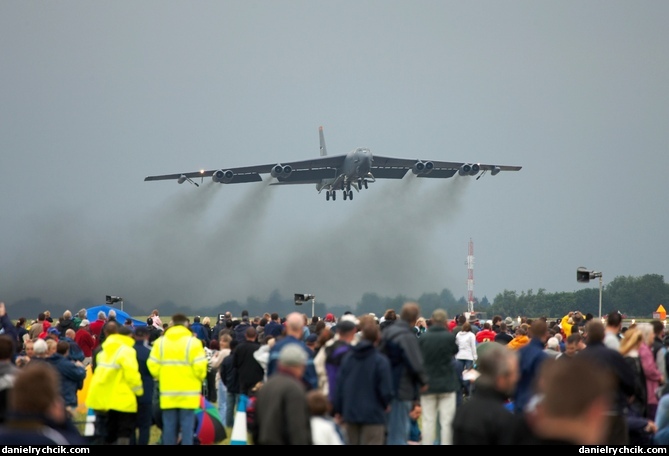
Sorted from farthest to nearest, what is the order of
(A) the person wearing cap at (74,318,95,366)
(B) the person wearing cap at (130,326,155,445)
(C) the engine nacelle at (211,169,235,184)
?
(C) the engine nacelle at (211,169,235,184) < (A) the person wearing cap at (74,318,95,366) < (B) the person wearing cap at (130,326,155,445)

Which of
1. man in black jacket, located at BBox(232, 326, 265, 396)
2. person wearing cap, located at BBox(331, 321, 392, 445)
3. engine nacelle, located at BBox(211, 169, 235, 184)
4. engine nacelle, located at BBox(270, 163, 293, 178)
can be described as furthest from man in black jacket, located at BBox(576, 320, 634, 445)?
engine nacelle, located at BBox(270, 163, 293, 178)

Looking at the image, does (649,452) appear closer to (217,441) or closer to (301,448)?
(301,448)

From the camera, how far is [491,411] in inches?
214

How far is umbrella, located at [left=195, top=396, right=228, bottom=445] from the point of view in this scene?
12.4m

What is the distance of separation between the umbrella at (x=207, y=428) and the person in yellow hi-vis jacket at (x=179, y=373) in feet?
5.45

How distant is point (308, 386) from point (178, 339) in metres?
2.00

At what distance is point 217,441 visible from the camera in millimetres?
12461

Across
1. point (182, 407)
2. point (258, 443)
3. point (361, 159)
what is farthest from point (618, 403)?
point (361, 159)

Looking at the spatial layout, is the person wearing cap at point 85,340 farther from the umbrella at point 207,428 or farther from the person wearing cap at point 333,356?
the person wearing cap at point 333,356

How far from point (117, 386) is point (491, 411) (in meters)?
5.90

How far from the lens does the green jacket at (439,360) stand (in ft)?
34.6

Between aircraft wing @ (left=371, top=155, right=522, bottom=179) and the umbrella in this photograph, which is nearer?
the umbrella

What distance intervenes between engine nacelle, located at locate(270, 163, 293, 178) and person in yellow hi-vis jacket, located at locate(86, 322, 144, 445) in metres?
29.5

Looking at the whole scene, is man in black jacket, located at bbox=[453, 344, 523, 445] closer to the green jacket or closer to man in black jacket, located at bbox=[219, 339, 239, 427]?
the green jacket
